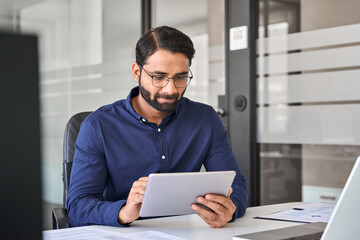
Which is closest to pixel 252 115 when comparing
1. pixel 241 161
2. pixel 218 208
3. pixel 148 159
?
pixel 241 161

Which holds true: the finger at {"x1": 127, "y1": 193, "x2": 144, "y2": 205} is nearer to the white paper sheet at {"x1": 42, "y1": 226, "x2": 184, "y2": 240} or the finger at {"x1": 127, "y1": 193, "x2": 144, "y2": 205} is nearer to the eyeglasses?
the white paper sheet at {"x1": 42, "y1": 226, "x2": 184, "y2": 240}

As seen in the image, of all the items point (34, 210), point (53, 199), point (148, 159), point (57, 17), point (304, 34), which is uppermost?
point (57, 17)

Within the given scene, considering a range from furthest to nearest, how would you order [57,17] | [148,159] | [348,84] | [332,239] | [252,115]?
[57,17] → [252,115] → [348,84] → [148,159] → [332,239]

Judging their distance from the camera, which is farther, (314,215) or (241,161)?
(241,161)

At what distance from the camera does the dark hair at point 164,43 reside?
173 centimetres

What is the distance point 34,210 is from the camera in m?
0.36

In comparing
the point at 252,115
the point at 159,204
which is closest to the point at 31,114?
the point at 159,204

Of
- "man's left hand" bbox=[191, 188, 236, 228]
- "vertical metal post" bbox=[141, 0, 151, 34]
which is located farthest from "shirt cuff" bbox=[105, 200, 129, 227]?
Result: "vertical metal post" bbox=[141, 0, 151, 34]

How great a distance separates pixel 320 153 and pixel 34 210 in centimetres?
251

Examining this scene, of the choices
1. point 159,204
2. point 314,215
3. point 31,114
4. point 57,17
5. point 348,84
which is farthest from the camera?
point 57,17

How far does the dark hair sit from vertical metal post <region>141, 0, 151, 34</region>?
193 centimetres

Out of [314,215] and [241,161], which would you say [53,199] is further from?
[314,215]

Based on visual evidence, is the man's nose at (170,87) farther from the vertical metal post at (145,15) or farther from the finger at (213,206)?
the vertical metal post at (145,15)

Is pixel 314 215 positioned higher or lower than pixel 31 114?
lower
